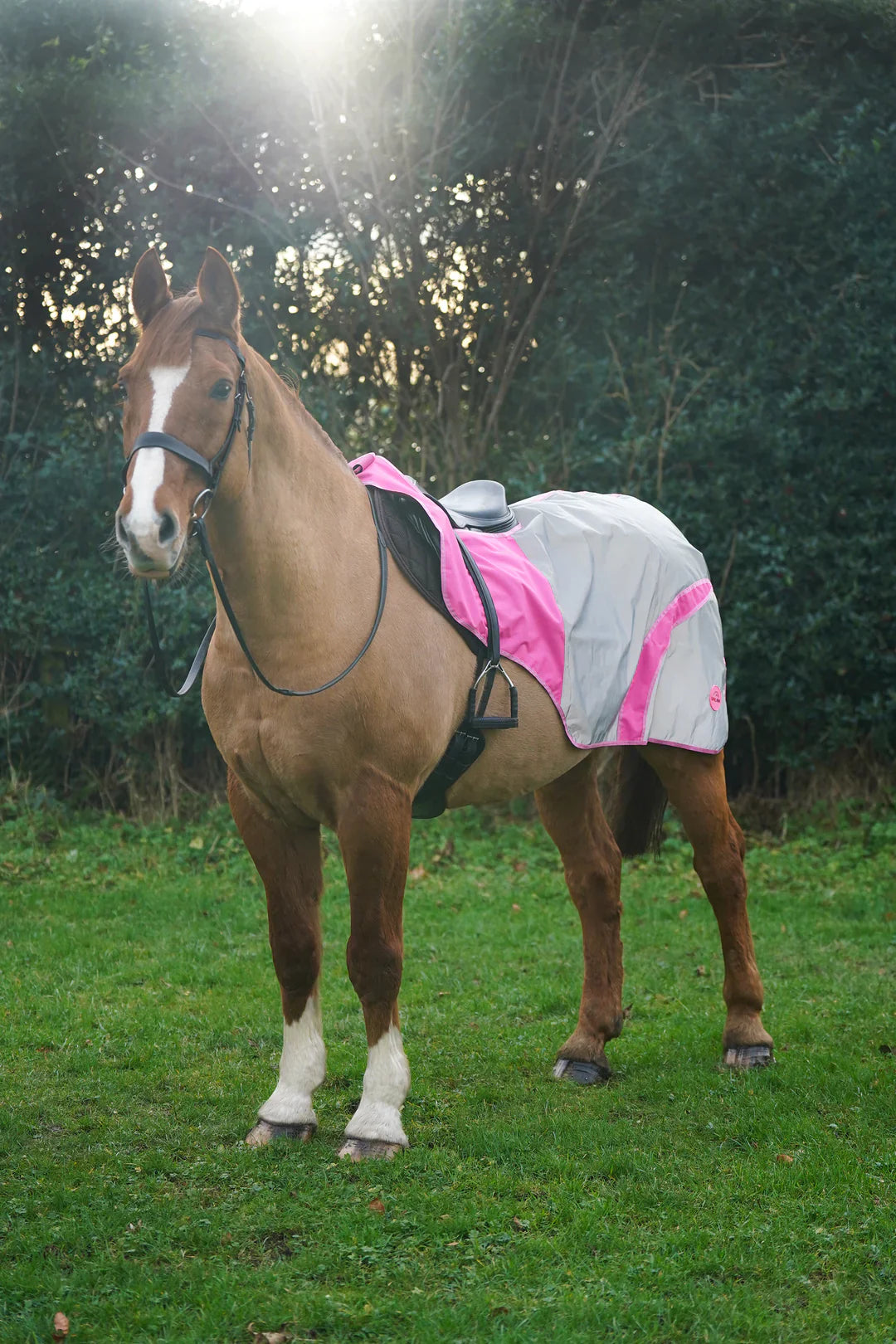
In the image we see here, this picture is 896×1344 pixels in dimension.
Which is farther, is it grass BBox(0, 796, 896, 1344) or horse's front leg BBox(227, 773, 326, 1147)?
horse's front leg BBox(227, 773, 326, 1147)

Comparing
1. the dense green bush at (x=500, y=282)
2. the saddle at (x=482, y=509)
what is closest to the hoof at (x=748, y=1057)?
the saddle at (x=482, y=509)

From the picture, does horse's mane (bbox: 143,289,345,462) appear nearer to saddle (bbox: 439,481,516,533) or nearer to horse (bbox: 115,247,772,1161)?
A: horse (bbox: 115,247,772,1161)

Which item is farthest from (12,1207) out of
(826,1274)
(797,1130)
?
(797,1130)

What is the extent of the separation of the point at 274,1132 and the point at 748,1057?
177 centimetres


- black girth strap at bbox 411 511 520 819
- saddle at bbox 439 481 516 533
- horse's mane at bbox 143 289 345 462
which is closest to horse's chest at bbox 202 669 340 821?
black girth strap at bbox 411 511 520 819

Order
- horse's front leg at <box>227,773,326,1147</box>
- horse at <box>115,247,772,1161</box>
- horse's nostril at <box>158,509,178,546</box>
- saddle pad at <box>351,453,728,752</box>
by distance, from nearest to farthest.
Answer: horse's nostril at <box>158,509,178,546</box> < horse at <box>115,247,772,1161</box> < horse's front leg at <box>227,773,326,1147</box> < saddle pad at <box>351,453,728,752</box>

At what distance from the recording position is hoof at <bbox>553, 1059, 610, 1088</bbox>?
4.19 m

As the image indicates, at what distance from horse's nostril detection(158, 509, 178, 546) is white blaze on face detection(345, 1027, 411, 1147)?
159cm

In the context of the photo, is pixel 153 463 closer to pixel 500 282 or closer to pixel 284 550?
pixel 284 550

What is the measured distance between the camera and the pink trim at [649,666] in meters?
4.15

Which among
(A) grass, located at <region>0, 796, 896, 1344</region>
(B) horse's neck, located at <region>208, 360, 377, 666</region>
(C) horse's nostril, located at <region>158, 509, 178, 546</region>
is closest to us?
(A) grass, located at <region>0, 796, 896, 1344</region>

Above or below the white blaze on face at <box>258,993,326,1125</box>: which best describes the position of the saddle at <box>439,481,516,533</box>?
above

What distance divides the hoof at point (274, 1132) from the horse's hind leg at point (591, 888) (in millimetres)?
1075

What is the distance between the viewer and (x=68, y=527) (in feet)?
28.3
